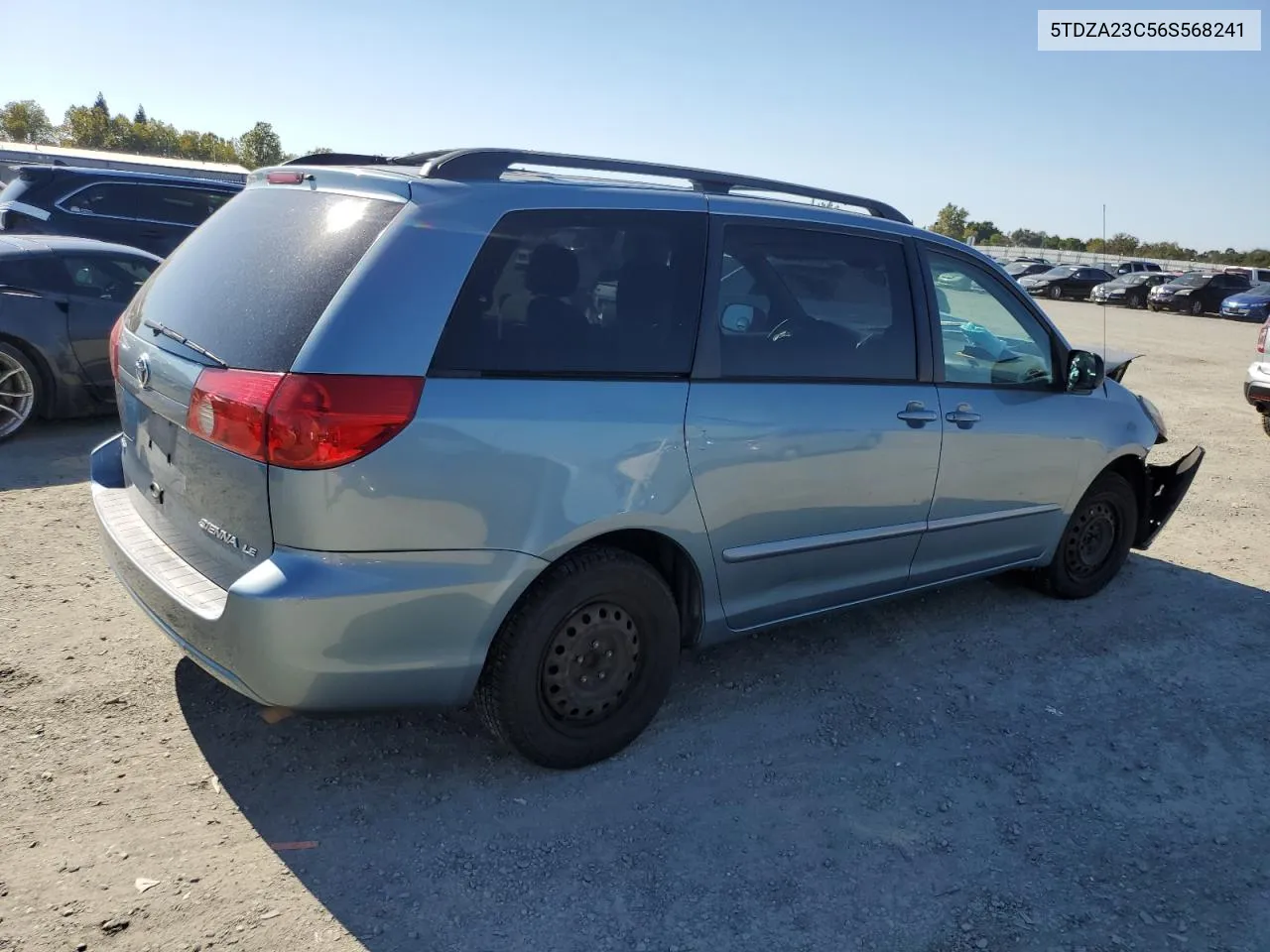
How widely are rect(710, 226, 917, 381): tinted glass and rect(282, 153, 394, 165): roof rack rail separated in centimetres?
123

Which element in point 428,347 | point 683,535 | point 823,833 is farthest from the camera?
point 683,535

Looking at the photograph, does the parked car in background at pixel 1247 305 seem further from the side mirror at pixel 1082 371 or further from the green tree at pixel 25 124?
the green tree at pixel 25 124

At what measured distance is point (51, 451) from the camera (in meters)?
6.64

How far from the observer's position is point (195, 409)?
2.77 metres

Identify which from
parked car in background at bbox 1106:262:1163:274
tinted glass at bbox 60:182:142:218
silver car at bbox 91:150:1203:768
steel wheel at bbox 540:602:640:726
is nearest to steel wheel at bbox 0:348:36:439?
silver car at bbox 91:150:1203:768

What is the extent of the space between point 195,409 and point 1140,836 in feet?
10.5

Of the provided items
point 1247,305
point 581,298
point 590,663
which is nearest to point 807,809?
point 590,663

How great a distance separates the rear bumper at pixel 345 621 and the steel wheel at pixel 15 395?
4.72 m

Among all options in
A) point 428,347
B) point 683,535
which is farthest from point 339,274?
point 683,535

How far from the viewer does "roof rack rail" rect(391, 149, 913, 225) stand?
297cm

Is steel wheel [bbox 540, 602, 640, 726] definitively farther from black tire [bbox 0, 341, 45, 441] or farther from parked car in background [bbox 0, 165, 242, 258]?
parked car in background [bbox 0, 165, 242, 258]

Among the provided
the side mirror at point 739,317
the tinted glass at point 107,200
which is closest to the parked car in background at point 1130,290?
the tinted glass at point 107,200

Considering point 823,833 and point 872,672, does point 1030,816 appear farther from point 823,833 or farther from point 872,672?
point 872,672

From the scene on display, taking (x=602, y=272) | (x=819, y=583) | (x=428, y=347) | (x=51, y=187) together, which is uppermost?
(x=51, y=187)
